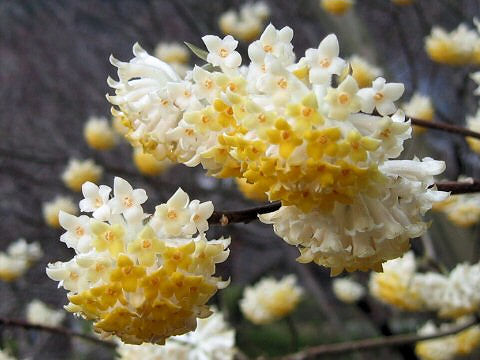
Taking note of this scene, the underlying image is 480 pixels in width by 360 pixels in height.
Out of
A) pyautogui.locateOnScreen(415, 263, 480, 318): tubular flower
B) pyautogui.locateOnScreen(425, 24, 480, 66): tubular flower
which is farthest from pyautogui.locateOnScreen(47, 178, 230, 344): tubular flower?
pyautogui.locateOnScreen(425, 24, 480, 66): tubular flower

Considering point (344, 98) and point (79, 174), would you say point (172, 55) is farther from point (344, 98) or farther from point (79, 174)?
point (344, 98)

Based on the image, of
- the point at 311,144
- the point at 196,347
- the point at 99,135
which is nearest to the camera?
the point at 311,144

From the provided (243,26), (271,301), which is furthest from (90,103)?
(271,301)

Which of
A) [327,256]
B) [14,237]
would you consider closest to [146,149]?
[327,256]

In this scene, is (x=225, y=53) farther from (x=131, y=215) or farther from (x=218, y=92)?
(x=131, y=215)

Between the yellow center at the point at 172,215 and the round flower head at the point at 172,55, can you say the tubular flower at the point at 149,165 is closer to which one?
the round flower head at the point at 172,55

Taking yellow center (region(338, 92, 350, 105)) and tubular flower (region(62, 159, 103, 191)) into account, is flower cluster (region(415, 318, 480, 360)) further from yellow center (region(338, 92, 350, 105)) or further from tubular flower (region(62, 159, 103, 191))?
yellow center (region(338, 92, 350, 105))
